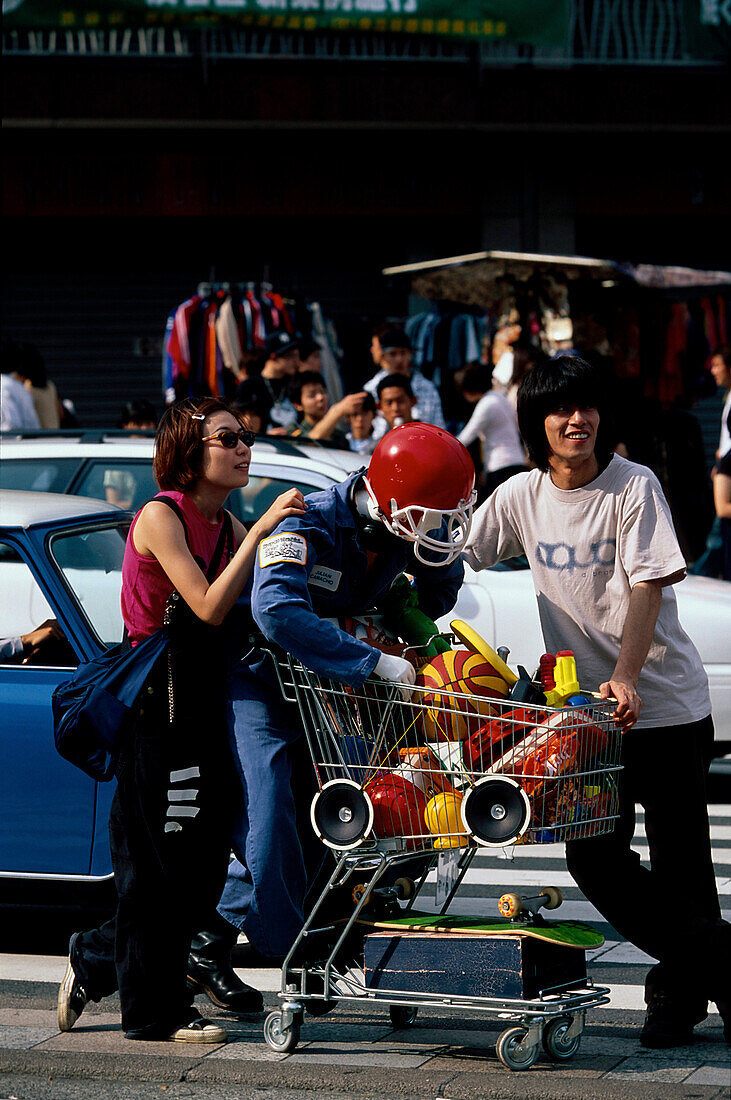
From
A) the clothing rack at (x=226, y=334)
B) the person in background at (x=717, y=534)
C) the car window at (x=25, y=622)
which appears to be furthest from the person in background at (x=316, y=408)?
the car window at (x=25, y=622)

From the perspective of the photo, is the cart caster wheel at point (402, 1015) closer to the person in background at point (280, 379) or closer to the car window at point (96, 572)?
the car window at point (96, 572)

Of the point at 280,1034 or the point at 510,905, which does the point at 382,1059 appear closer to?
the point at 280,1034

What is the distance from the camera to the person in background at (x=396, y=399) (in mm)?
11250

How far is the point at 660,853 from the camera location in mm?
4508

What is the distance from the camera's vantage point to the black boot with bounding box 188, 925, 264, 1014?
188 inches

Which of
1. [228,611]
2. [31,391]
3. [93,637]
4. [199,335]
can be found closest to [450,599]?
[228,611]

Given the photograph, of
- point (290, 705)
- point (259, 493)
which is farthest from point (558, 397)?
point (259, 493)

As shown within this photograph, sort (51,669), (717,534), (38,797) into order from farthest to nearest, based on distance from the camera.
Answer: (717,534), (51,669), (38,797)

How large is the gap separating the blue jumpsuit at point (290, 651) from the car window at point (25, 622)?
1510 millimetres

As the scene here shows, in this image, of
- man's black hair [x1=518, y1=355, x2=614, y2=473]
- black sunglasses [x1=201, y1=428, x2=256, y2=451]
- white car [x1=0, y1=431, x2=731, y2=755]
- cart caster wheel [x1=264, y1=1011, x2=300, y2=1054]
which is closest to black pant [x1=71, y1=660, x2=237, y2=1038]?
cart caster wheel [x1=264, y1=1011, x2=300, y2=1054]

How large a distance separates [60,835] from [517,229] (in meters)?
14.2

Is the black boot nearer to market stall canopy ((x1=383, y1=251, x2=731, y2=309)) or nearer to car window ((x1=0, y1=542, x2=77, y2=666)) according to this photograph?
car window ((x1=0, y1=542, x2=77, y2=666))

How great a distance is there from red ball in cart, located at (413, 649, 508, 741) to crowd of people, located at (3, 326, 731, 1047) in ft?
0.41

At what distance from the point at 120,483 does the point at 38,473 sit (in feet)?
1.42
